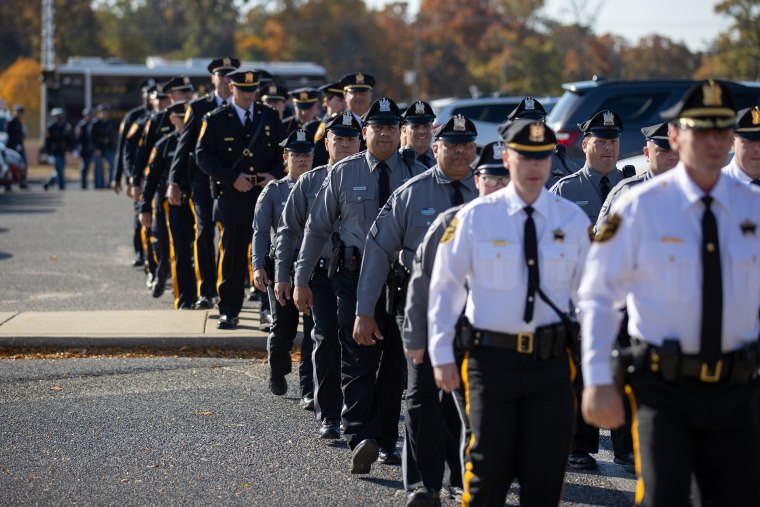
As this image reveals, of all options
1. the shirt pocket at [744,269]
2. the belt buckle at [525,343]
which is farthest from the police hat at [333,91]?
the shirt pocket at [744,269]

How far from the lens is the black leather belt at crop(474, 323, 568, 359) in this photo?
16.7ft

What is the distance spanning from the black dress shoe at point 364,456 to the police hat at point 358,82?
4.60 meters

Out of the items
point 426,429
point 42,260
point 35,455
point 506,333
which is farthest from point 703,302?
point 42,260

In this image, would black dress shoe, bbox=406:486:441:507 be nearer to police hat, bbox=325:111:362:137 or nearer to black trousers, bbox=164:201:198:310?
police hat, bbox=325:111:362:137

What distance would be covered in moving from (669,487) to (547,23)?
86.6m

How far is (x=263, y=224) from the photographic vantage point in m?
9.25

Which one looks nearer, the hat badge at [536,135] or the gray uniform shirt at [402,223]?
the hat badge at [536,135]

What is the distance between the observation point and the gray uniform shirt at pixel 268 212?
917 centimetres

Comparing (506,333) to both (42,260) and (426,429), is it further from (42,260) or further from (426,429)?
(42,260)

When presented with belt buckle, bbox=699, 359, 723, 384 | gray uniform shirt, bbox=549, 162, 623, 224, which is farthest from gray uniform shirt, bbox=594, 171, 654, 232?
belt buckle, bbox=699, 359, 723, 384

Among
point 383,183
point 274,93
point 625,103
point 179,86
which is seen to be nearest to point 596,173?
point 383,183

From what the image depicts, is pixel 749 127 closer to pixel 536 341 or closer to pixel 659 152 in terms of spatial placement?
pixel 659 152

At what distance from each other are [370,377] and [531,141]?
→ 2.42m

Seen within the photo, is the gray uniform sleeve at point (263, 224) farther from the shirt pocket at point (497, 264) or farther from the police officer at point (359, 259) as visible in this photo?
the shirt pocket at point (497, 264)
